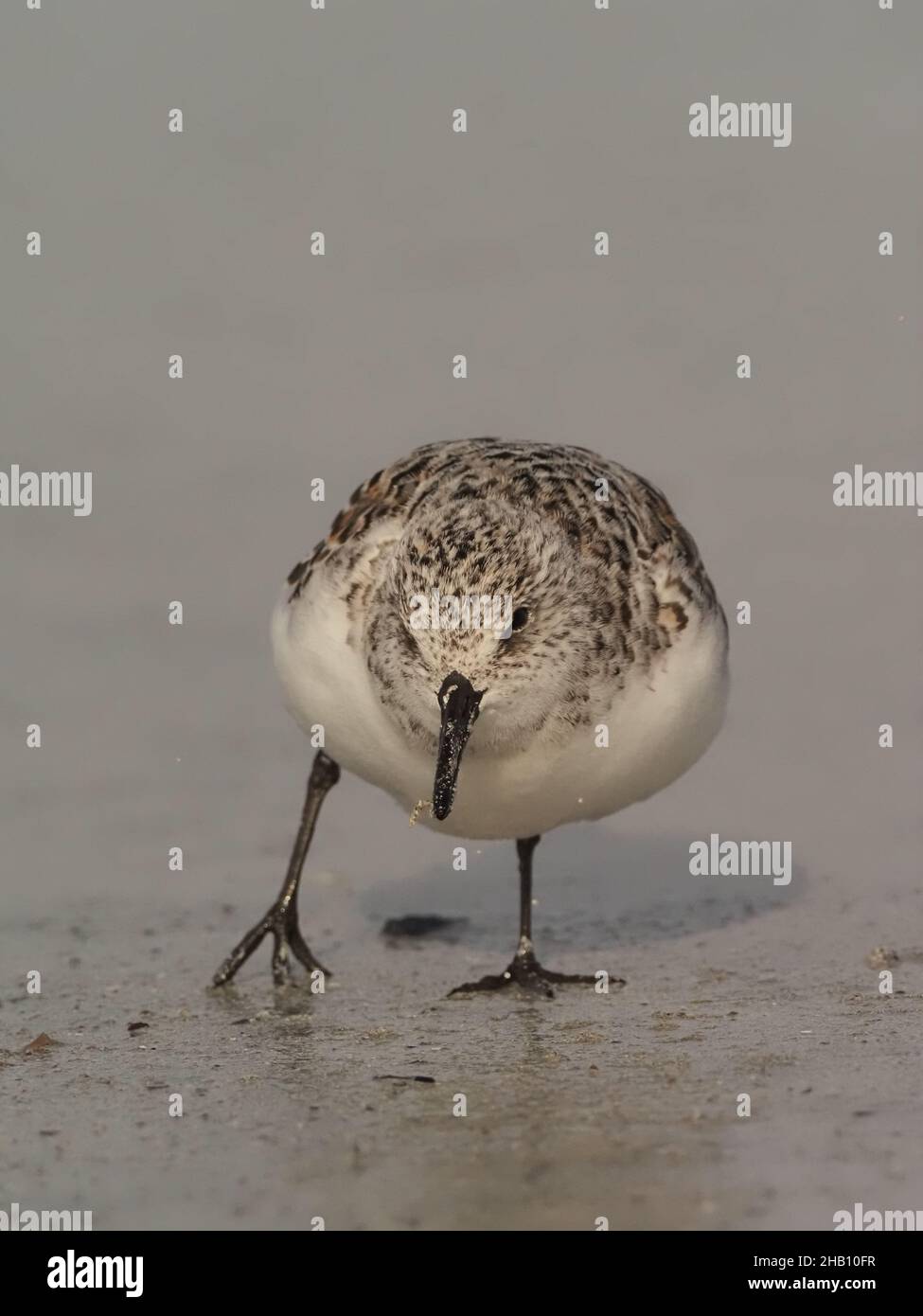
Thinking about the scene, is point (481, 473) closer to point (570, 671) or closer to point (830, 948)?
point (570, 671)

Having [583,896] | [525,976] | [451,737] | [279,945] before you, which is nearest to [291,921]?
[279,945]

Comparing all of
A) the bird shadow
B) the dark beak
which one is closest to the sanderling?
the dark beak

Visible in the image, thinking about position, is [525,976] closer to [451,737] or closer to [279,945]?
[279,945]

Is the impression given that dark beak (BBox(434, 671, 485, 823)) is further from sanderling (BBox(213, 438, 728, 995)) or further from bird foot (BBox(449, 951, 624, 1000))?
bird foot (BBox(449, 951, 624, 1000))

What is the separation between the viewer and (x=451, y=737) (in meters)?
5.78

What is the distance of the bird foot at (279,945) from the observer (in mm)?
7301

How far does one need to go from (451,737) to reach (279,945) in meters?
1.95

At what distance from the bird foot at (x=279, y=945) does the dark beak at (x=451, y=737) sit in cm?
174

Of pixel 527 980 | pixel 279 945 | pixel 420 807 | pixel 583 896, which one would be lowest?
pixel 527 980

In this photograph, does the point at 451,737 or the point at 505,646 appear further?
the point at 505,646

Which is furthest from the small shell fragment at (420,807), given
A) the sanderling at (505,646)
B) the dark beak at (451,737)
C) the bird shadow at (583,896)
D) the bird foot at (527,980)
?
the bird shadow at (583,896)

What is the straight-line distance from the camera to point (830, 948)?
23.7 feet

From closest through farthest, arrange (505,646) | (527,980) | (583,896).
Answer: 1. (505,646)
2. (527,980)
3. (583,896)

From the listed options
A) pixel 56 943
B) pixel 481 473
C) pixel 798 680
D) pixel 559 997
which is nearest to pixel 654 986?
pixel 559 997
